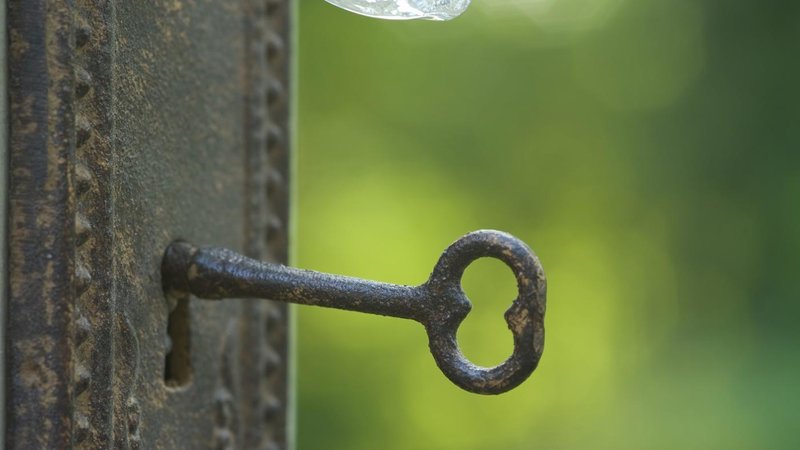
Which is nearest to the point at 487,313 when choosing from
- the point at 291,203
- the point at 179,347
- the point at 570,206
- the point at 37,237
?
the point at 570,206

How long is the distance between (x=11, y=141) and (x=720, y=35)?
11.4ft

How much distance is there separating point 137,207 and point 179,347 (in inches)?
3.3

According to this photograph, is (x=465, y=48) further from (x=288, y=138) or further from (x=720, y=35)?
(x=288, y=138)

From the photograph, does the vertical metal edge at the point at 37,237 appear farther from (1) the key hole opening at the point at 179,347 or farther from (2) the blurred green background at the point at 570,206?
(2) the blurred green background at the point at 570,206

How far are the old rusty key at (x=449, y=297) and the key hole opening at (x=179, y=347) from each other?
0.17 ft

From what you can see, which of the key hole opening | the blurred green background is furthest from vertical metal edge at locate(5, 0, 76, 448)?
the blurred green background

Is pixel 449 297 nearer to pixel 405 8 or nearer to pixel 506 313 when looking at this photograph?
pixel 506 313

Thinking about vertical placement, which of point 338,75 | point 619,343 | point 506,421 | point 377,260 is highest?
point 338,75

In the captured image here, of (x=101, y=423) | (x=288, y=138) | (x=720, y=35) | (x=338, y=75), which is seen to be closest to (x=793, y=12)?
(x=720, y=35)

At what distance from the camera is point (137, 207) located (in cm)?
40

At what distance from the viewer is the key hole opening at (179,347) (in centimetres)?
44

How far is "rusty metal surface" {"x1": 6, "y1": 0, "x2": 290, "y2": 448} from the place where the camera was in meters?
0.34

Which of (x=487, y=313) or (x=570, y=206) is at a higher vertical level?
(x=570, y=206)

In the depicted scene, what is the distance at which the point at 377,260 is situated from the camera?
3135 mm
